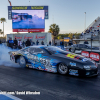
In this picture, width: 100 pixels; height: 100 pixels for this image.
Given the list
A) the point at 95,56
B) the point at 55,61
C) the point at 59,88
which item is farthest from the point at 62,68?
the point at 95,56

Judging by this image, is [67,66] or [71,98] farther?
[67,66]

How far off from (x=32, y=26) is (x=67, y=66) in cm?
2606

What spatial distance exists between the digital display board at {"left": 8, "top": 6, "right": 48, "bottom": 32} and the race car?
23.3m

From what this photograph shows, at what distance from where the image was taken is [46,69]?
685cm

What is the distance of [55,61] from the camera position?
647cm

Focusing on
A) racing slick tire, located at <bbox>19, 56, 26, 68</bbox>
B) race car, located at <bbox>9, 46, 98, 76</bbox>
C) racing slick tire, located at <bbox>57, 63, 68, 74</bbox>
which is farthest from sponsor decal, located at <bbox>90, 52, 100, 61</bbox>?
racing slick tire, located at <bbox>19, 56, 26, 68</bbox>

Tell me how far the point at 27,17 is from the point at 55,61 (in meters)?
25.9

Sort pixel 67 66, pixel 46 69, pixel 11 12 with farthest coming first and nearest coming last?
pixel 11 12 < pixel 46 69 < pixel 67 66

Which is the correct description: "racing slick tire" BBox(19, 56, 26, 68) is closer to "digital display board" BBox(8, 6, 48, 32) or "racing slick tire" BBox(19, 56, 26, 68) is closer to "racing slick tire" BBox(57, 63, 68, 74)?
"racing slick tire" BBox(57, 63, 68, 74)

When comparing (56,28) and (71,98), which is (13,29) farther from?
(56,28)

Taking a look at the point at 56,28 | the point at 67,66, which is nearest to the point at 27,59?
the point at 67,66

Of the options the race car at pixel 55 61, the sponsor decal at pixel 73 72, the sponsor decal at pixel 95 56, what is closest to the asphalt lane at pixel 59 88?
the sponsor decal at pixel 73 72

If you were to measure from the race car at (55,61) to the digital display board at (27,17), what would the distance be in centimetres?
2326

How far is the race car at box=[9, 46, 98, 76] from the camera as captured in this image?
5891mm
